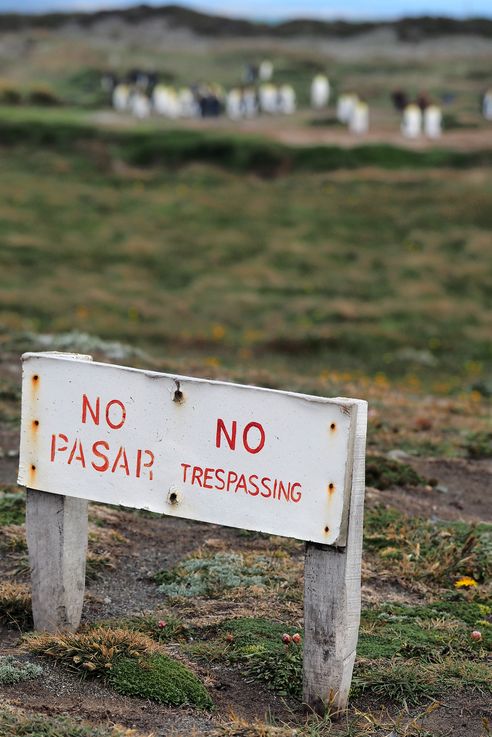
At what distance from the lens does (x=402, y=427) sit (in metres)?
10.3

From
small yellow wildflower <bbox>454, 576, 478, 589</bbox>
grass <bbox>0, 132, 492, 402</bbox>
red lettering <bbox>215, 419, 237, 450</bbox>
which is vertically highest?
red lettering <bbox>215, 419, 237, 450</bbox>

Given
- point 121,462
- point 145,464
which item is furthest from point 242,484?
point 121,462

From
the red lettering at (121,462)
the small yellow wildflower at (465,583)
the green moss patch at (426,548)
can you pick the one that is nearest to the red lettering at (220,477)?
the red lettering at (121,462)

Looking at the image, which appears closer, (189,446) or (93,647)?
(189,446)

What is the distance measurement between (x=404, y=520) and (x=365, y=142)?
25697 mm

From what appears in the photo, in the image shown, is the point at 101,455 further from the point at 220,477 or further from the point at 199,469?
the point at 220,477

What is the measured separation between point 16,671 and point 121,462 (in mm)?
1029

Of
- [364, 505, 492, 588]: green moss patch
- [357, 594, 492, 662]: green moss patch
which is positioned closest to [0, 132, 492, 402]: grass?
[364, 505, 492, 588]: green moss patch

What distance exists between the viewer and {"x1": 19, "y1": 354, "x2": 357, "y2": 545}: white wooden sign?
4.62 meters

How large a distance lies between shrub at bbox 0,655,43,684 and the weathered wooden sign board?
0.34m

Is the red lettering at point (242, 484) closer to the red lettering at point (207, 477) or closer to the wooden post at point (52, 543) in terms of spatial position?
the red lettering at point (207, 477)

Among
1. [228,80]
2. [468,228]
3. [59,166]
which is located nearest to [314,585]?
[468,228]

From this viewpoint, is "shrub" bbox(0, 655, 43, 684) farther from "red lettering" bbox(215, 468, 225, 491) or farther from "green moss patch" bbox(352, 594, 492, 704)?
"green moss patch" bbox(352, 594, 492, 704)

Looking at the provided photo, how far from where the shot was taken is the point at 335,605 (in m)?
4.63
